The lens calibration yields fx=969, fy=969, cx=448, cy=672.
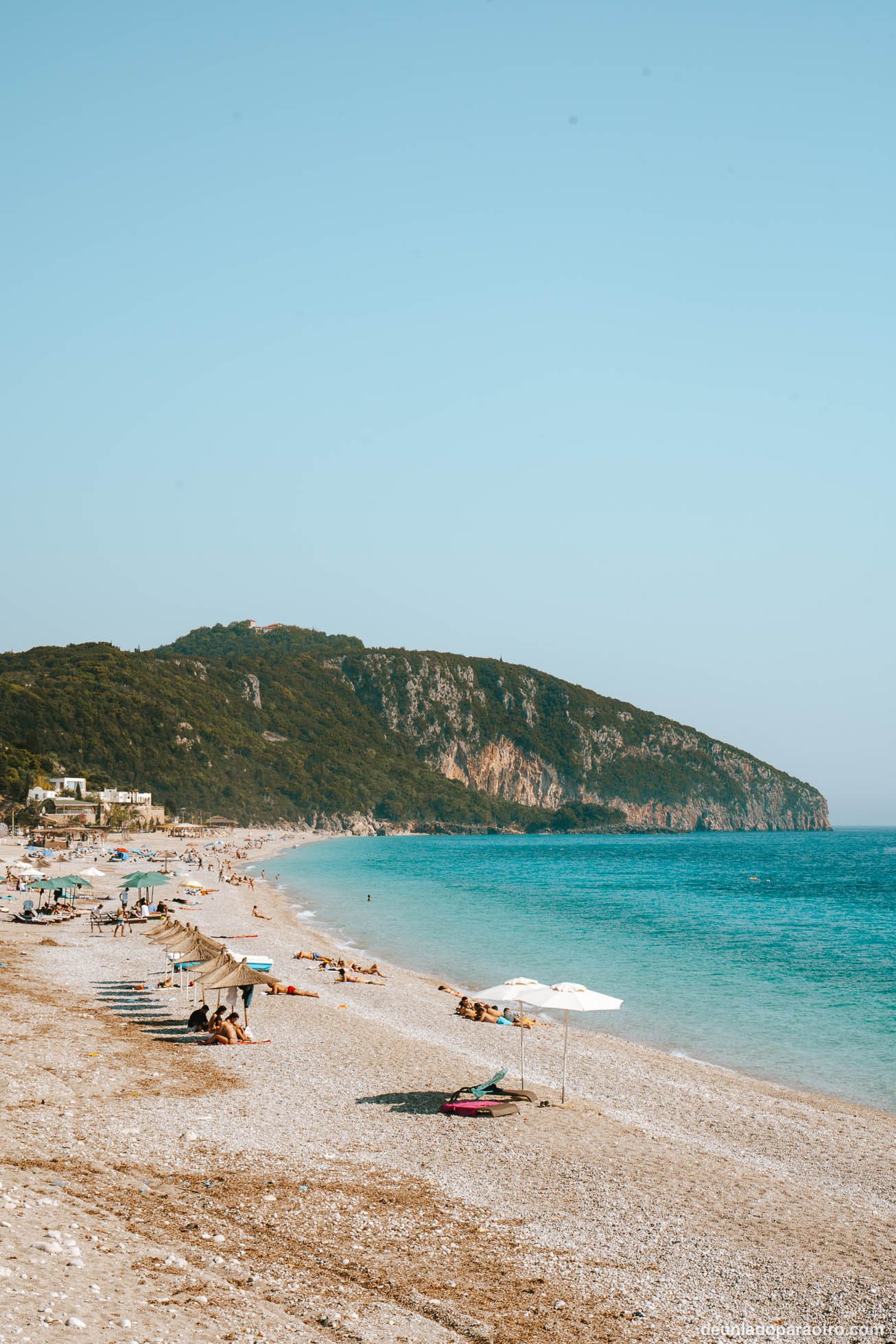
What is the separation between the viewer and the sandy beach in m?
7.91

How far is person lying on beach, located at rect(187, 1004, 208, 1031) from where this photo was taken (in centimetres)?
1938

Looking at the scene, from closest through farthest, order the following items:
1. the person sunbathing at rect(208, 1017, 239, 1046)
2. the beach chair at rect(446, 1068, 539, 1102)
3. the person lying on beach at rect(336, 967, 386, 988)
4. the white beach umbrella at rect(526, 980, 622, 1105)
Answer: the beach chair at rect(446, 1068, 539, 1102) → the white beach umbrella at rect(526, 980, 622, 1105) → the person sunbathing at rect(208, 1017, 239, 1046) → the person lying on beach at rect(336, 967, 386, 988)

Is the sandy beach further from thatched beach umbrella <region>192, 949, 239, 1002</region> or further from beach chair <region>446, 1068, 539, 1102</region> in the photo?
thatched beach umbrella <region>192, 949, 239, 1002</region>

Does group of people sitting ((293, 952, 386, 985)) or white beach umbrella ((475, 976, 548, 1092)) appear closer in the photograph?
white beach umbrella ((475, 976, 548, 1092))

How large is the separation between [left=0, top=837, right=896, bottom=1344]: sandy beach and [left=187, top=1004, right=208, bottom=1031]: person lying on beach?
0.31 metres

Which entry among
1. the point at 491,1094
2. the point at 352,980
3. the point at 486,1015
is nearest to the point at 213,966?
the point at 491,1094

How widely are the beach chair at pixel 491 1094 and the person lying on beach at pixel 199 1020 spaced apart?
6108 millimetres

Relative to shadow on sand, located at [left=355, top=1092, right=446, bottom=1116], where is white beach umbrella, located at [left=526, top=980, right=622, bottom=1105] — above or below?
above

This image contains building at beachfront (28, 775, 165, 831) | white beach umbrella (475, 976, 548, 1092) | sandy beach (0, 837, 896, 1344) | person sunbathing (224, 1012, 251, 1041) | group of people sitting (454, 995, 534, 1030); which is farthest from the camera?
building at beachfront (28, 775, 165, 831)

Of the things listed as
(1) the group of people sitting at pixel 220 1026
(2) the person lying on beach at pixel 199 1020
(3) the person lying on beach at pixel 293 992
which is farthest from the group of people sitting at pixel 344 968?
(2) the person lying on beach at pixel 199 1020

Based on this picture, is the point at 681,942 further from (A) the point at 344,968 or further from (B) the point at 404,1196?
(B) the point at 404,1196

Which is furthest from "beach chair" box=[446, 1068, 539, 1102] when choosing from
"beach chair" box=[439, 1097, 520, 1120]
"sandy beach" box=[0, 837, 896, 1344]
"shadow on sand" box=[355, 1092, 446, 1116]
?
"sandy beach" box=[0, 837, 896, 1344]

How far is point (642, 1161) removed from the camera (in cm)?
1315

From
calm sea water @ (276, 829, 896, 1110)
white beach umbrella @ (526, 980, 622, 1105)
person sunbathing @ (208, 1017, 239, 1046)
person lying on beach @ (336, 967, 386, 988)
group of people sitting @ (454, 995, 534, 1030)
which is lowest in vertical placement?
calm sea water @ (276, 829, 896, 1110)
